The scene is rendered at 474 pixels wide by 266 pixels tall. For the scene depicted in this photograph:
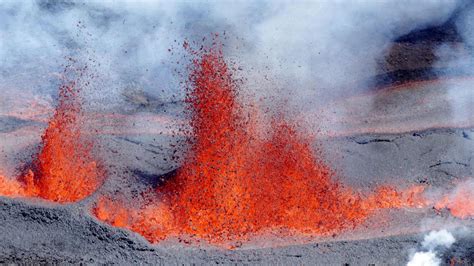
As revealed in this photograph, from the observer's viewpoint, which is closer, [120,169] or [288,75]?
[120,169]

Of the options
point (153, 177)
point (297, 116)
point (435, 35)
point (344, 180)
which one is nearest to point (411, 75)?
point (435, 35)

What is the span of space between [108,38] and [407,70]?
8.52 meters

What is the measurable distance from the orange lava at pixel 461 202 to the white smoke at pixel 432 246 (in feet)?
2.37

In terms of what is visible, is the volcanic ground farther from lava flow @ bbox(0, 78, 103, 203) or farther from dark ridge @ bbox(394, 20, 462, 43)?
dark ridge @ bbox(394, 20, 462, 43)

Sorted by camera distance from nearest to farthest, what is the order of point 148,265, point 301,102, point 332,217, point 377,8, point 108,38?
1. point 148,265
2. point 332,217
3. point 301,102
4. point 108,38
5. point 377,8

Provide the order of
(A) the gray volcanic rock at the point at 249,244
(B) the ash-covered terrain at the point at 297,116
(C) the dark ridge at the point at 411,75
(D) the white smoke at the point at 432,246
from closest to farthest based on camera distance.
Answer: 1. (A) the gray volcanic rock at the point at 249,244
2. (B) the ash-covered terrain at the point at 297,116
3. (D) the white smoke at the point at 432,246
4. (C) the dark ridge at the point at 411,75

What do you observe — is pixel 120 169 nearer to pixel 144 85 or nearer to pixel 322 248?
pixel 144 85

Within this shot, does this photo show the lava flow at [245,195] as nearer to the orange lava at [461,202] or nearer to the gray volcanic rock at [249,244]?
the gray volcanic rock at [249,244]

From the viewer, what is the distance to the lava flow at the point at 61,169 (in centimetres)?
1281

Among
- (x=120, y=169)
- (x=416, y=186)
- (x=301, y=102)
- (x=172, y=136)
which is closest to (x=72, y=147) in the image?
(x=120, y=169)

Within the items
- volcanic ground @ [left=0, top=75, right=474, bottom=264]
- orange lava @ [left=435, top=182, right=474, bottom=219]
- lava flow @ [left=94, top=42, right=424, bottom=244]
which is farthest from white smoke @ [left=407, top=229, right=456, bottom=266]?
lava flow @ [left=94, top=42, right=424, bottom=244]

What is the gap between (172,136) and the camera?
14.0m

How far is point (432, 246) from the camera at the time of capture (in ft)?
41.4

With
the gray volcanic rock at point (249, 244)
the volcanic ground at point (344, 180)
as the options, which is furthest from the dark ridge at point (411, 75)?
the gray volcanic rock at point (249, 244)
